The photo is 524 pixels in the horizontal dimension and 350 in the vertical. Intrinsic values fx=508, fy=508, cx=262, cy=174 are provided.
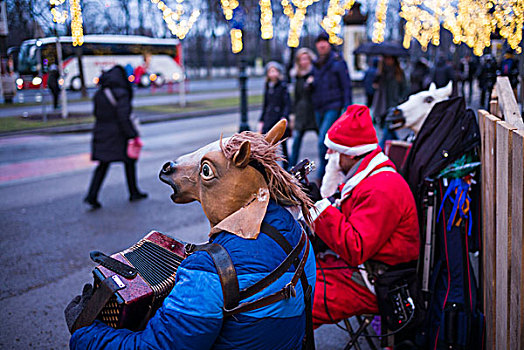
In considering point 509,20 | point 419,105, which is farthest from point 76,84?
point 509,20

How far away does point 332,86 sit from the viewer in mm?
8188

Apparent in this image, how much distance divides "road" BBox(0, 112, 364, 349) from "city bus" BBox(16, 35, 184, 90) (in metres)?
1.72

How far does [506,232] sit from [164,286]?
1464 mm

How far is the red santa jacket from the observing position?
2756 mm

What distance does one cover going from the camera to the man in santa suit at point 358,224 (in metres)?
2.77

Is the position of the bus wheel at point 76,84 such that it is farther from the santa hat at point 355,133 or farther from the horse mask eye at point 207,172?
the horse mask eye at point 207,172

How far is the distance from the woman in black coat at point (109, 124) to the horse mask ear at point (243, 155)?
5.51 meters

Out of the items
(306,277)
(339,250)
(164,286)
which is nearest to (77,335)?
(164,286)

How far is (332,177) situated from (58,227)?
13.5 ft

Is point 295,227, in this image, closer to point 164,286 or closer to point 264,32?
point 164,286

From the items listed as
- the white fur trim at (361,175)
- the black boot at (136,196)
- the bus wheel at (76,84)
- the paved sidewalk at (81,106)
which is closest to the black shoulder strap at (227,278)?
the white fur trim at (361,175)

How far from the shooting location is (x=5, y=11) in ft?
15.1

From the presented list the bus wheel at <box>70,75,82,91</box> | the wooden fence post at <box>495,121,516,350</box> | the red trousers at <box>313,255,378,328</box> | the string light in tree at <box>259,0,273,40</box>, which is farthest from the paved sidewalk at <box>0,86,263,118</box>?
the wooden fence post at <box>495,121,516,350</box>

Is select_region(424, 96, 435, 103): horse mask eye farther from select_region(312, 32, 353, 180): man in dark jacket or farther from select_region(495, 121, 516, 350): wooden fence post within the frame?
select_region(312, 32, 353, 180): man in dark jacket
